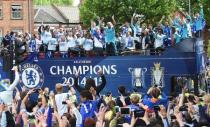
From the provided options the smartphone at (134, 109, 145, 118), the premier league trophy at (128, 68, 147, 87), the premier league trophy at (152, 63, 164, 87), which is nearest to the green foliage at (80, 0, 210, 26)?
the premier league trophy at (128, 68, 147, 87)

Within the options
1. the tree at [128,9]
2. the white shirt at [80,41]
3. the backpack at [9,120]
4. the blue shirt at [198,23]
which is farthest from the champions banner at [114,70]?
the tree at [128,9]

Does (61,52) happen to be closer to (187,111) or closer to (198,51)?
(198,51)

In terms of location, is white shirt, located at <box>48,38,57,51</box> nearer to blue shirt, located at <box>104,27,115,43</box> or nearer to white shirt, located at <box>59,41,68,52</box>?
white shirt, located at <box>59,41,68,52</box>

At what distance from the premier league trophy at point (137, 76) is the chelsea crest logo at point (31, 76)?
3.57m

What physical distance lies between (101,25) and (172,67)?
3.99m

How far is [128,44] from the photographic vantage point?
81.9 ft

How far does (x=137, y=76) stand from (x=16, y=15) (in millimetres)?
50595

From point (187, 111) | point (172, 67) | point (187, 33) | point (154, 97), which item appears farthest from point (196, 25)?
point (187, 111)

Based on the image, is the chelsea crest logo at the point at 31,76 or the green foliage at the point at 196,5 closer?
the chelsea crest logo at the point at 31,76

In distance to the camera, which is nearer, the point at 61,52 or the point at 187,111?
the point at 187,111


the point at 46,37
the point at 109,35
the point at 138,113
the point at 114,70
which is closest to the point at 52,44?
the point at 46,37

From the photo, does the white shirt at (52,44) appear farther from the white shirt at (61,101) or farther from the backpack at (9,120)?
the backpack at (9,120)

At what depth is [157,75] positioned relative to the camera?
2353 cm

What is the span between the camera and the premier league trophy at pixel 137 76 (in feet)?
77.8
